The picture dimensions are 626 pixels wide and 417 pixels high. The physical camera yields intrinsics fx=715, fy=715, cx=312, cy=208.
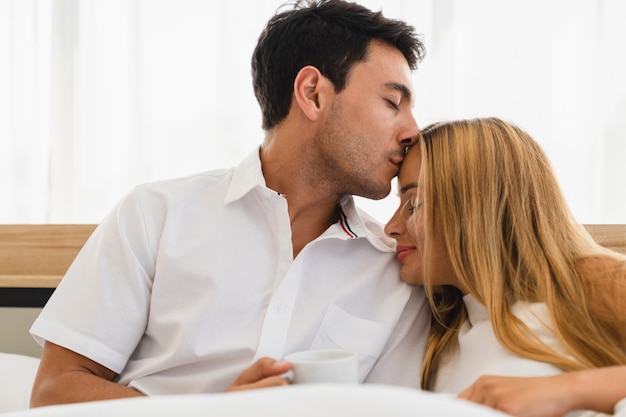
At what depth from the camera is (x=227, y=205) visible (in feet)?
4.56

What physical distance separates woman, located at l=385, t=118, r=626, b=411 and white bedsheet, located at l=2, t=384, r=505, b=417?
1.98ft

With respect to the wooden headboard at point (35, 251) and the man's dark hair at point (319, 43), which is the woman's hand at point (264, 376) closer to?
the man's dark hair at point (319, 43)

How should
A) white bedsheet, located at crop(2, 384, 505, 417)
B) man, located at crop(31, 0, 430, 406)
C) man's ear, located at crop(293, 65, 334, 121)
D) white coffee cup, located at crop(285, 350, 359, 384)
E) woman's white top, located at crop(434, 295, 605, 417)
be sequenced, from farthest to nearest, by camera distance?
1. man's ear, located at crop(293, 65, 334, 121)
2. man, located at crop(31, 0, 430, 406)
3. woman's white top, located at crop(434, 295, 605, 417)
4. white coffee cup, located at crop(285, 350, 359, 384)
5. white bedsheet, located at crop(2, 384, 505, 417)

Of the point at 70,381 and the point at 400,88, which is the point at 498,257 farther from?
the point at 70,381

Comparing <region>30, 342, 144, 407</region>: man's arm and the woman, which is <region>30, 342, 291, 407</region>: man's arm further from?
the woman

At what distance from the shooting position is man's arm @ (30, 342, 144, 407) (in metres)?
1.20

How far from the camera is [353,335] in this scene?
1349mm

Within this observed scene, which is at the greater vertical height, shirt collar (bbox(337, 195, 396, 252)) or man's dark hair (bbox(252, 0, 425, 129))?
man's dark hair (bbox(252, 0, 425, 129))

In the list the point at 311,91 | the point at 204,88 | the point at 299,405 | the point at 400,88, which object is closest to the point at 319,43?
the point at 311,91

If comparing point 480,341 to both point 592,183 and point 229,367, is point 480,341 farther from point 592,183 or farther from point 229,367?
point 592,183

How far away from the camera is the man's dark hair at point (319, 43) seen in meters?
1.50

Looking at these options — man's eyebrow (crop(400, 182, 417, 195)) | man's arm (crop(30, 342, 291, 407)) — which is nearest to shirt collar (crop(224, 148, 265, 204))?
man's eyebrow (crop(400, 182, 417, 195))

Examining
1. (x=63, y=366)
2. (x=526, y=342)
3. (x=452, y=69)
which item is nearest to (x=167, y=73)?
(x=452, y=69)

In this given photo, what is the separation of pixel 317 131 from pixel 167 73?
85 cm
